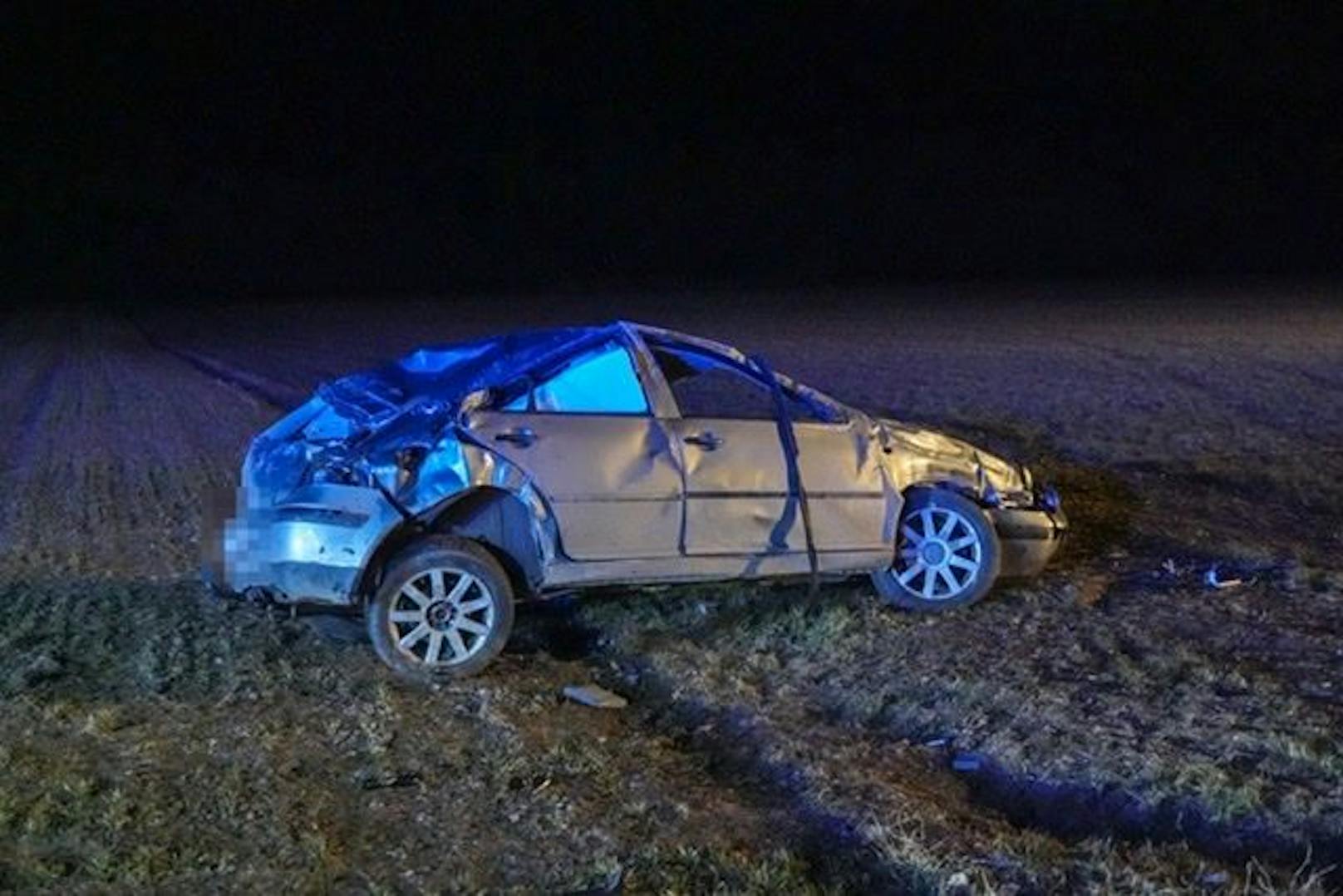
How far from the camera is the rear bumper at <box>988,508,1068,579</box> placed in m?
8.73

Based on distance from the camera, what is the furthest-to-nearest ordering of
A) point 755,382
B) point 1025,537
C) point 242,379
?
1. point 242,379
2. point 1025,537
3. point 755,382

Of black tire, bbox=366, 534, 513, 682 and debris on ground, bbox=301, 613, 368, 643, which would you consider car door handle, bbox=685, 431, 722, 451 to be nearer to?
black tire, bbox=366, 534, 513, 682

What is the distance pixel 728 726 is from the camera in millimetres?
7016

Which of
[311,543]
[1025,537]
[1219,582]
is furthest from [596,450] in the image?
[1219,582]

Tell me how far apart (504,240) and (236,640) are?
50.6 meters

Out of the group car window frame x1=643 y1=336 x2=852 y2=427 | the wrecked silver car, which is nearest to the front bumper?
the wrecked silver car

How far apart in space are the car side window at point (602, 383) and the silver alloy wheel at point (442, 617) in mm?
963

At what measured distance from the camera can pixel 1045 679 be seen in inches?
288

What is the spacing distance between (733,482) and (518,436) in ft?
3.55

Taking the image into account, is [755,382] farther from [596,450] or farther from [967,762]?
[967,762]

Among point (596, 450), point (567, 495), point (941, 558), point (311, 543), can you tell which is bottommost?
point (941, 558)

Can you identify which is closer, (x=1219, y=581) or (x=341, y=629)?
(x=341, y=629)

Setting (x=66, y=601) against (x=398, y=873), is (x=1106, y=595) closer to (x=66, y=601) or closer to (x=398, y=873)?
(x=398, y=873)

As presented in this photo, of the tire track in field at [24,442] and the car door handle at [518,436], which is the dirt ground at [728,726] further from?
the car door handle at [518,436]
